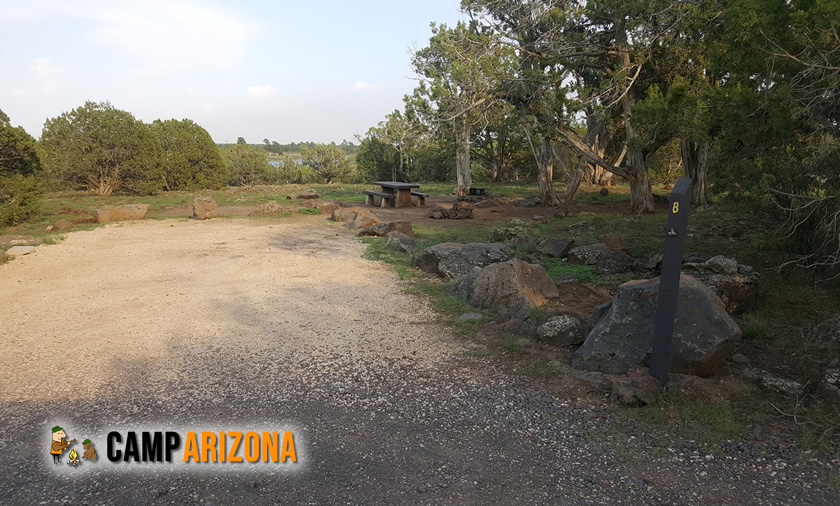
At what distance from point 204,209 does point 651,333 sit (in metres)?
15.8

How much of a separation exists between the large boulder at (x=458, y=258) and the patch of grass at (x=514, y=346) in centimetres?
307

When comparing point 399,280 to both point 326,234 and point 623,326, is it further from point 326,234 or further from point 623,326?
point 326,234

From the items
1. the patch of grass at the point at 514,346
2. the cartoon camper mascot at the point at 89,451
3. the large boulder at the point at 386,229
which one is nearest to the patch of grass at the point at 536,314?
the patch of grass at the point at 514,346

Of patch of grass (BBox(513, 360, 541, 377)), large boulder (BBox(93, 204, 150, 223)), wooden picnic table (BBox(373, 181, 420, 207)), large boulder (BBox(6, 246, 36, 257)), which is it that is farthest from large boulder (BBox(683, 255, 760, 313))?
large boulder (BBox(93, 204, 150, 223))

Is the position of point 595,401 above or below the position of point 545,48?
below

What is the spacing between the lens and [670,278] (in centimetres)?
393

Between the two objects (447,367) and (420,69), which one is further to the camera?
(420,69)

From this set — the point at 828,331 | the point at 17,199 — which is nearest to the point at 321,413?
the point at 828,331

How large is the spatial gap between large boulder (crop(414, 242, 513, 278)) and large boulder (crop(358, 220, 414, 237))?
3652 millimetres

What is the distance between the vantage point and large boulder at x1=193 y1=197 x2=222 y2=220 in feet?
55.3

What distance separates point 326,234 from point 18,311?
24.7 ft

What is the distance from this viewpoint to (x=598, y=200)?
21.1 m

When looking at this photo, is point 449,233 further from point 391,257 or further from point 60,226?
point 60,226

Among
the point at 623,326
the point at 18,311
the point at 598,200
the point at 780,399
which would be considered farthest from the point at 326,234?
the point at 598,200
